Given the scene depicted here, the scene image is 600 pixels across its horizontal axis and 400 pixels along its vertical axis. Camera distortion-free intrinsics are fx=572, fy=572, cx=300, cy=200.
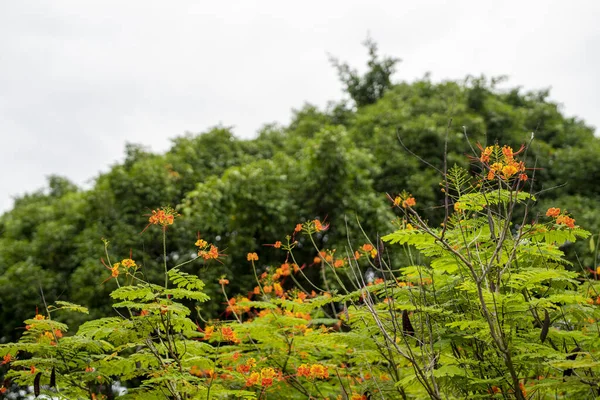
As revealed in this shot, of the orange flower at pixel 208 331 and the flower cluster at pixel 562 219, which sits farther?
the orange flower at pixel 208 331

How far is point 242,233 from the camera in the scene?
37.1 ft

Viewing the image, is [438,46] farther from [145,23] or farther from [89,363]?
[89,363]

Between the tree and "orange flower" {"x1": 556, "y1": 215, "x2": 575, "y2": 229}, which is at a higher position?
the tree

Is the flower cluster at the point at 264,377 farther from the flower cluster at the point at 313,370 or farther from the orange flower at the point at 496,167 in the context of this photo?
the orange flower at the point at 496,167

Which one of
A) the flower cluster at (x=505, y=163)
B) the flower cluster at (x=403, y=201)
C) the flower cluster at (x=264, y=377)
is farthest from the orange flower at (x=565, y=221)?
the flower cluster at (x=264, y=377)

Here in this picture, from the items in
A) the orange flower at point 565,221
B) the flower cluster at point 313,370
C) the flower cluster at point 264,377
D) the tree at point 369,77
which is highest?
the tree at point 369,77

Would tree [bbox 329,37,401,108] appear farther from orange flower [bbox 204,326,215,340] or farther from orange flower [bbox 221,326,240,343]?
orange flower [bbox 221,326,240,343]

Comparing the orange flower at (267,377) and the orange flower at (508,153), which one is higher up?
the orange flower at (508,153)

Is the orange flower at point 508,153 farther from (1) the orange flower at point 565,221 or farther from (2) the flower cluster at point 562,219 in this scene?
(1) the orange flower at point 565,221

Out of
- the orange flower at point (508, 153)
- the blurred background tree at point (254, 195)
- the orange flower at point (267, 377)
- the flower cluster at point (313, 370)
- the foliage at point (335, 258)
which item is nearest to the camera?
the orange flower at point (508, 153)

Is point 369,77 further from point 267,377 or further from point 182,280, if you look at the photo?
A: point 267,377

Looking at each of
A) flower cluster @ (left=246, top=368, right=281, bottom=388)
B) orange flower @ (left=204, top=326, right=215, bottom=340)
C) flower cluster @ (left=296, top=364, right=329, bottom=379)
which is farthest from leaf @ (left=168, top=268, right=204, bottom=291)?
orange flower @ (left=204, top=326, right=215, bottom=340)

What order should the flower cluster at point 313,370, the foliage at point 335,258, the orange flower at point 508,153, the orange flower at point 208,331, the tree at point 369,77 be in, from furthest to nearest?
the tree at point 369,77 < the orange flower at point 208,331 < the flower cluster at point 313,370 < the foliage at point 335,258 < the orange flower at point 508,153

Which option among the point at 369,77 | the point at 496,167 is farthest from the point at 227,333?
the point at 369,77
